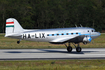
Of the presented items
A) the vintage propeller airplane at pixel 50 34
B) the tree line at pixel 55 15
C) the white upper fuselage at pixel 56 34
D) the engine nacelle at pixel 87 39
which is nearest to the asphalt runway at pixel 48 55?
the engine nacelle at pixel 87 39

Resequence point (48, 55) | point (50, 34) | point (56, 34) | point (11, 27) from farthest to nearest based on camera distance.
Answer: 1. point (56, 34)
2. point (50, 34)
3. point (11, 27)
4. point (48, 55)

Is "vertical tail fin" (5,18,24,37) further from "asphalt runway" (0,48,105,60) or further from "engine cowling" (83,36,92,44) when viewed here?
"engine cowling" (83,36,92,44)

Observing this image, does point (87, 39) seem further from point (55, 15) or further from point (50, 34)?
point (55, 15)

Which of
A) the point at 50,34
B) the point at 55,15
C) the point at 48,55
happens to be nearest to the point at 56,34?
the point at 50,34

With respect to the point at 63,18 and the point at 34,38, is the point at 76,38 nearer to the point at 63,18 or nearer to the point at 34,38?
the point at 34,38

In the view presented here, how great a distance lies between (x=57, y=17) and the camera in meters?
131

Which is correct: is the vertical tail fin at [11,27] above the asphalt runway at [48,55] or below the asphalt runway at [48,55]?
above

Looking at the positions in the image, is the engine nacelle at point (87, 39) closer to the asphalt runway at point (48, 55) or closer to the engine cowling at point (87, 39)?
the engine cowling at point (87, 39)

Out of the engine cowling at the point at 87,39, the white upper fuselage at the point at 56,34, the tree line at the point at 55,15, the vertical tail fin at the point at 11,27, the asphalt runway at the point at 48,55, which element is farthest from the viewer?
the tree line at the point at 55,15

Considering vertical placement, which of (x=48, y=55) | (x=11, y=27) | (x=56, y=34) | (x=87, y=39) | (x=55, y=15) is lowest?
(x=48, y=55)

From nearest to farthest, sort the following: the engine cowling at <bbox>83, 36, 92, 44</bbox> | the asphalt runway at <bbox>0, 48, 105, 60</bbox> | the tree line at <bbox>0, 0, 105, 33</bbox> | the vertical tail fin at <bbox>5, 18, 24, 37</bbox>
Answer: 1. the asphalt runway at <bbox>0, 48, 105, 60</bbox>
2. the engine cowling at <bbox>83, 36, 92, 44</bbox>
3. the vertical tail fin at <bbox>5, 18, 24, 37</bbox>
4. the tree line at <bbox>0, 0, 105, 33</bbox>

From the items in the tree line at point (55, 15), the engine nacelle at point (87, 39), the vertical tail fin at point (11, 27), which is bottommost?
the engine nacelle at point (87, 39)

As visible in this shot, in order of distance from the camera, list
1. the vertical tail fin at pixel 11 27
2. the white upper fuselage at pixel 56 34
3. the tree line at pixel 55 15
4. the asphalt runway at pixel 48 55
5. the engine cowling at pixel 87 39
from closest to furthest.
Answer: the asphalt runway at pixel 48 55 < the engine cowling at pixel 87 39 < the vertical tail fin at pixel 11 27 < the white upper fuselage at pixel 56 34 < the tree line at pixel 55 15

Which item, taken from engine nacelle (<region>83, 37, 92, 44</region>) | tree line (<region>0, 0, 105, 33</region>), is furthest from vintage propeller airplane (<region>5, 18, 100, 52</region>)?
tree line (<region>0, 0, 105, 33</region>)
